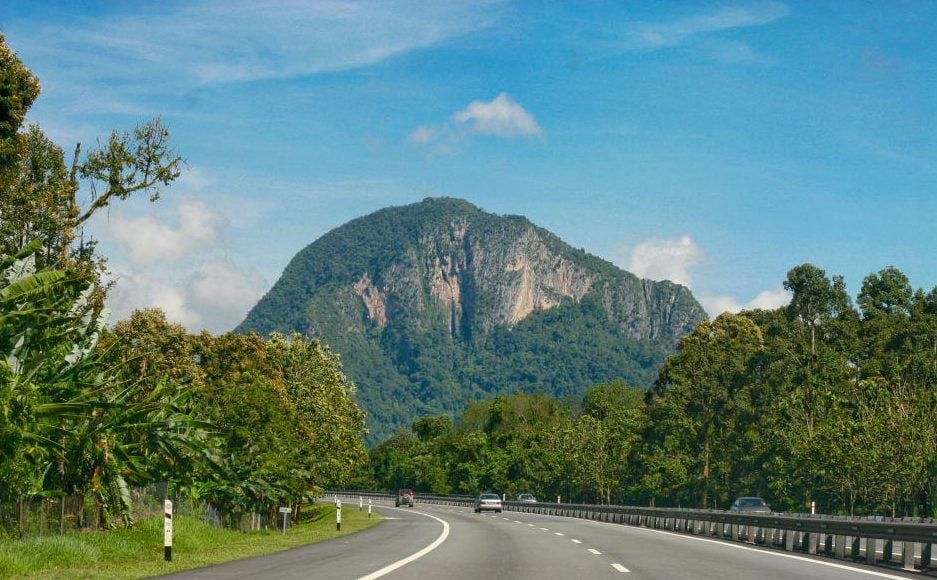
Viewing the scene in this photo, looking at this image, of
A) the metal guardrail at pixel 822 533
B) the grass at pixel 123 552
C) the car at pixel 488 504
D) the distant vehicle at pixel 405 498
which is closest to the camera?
the grass at pixel 123 552

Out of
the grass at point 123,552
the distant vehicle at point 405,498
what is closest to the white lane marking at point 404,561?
the grass at point 123,552

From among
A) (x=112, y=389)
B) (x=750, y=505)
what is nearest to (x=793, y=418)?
(x=750, y=505)

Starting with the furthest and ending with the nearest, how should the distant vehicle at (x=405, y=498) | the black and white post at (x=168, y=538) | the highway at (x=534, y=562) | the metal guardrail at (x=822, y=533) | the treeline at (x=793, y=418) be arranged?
1. the distant vehicle at (x=405, y=498)
2. the treeline at (x=793, y=418)
3. the metal guardrail at (x=822, y=533)
4. the black and white post at (x=168, y=538)
5. the highway at (x=534, y=562)

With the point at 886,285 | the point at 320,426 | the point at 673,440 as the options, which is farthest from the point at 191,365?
the point at 886,285

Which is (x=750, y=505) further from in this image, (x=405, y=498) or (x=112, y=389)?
(x=405, y=498)

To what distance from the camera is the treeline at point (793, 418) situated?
70.1 metres

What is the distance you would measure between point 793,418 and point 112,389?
225 ft

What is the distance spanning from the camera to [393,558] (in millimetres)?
21594

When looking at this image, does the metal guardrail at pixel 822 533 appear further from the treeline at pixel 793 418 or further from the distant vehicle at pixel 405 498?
the distant vehicle at pixel 405 498

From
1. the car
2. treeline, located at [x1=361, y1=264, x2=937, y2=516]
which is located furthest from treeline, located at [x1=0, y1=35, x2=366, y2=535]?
treeline, located at [x1=361, y1=264, x2=937, y2=516]

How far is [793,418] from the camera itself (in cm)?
8488

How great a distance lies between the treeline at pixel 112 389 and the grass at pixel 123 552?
1072 mm

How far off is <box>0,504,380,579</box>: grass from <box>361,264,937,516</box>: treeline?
51527 mm

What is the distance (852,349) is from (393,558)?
81.1 metres
